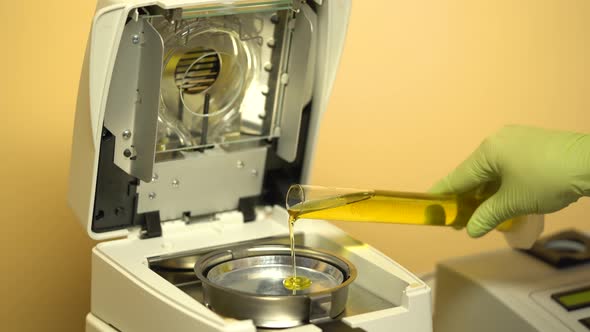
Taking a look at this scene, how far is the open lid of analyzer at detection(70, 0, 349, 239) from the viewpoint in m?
1.40

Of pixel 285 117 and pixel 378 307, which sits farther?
pixel 285 117

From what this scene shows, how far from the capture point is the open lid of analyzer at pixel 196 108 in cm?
140

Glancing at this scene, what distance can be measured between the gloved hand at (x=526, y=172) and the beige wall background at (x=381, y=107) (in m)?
0.62

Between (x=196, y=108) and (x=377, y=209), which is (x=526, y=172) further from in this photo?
(x=196, y=108)

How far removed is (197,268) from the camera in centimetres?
142

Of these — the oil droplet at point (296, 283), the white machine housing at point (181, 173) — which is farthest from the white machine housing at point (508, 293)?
the oil droplet at point (296, 283)

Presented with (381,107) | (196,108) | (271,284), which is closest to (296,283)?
(271,284)

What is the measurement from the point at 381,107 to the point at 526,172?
2.45 ft

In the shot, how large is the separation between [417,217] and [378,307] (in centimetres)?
19

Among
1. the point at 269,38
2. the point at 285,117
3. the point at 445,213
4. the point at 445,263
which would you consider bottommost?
the point at 445,263

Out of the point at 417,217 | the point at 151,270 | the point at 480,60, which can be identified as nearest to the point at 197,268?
the point at 151,270

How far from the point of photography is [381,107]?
7.66 feet

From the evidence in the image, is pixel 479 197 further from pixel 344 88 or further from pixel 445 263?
pixel 344 88

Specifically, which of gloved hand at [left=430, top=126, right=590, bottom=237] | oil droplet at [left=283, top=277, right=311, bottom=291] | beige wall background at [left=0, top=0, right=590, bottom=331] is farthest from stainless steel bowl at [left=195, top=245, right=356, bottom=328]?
beige wall background at [left=0, top=0, right=590, bottom=331]
